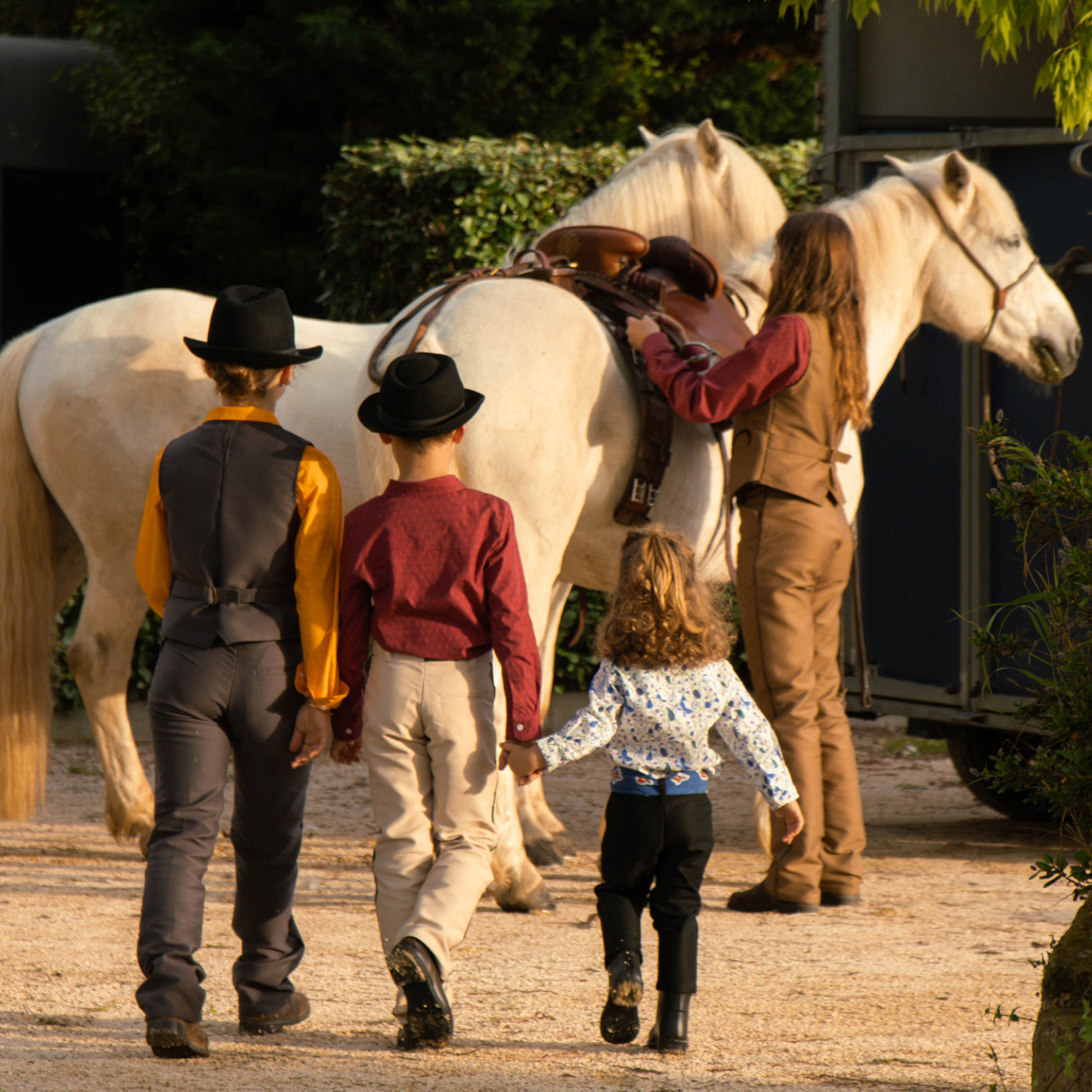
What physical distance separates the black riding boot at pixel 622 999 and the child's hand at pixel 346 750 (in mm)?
726

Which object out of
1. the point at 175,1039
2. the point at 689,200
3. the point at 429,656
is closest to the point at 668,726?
the point at 429,656

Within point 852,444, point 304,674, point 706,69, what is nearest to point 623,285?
point 852,444

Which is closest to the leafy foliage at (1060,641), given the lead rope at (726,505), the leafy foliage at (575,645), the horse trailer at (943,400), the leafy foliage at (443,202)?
the lead rope at (726,505)

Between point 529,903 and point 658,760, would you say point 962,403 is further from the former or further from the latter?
point 658,760

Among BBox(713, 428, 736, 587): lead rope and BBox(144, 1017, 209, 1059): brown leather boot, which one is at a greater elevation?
BBox(713, 428, 736, 587): lead rope

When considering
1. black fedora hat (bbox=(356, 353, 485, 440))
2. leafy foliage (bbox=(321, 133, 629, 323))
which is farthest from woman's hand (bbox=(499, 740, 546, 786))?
leafy foliage (bbox=(321, 133, 629, 323))

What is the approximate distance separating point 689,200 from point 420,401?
2.41 meters

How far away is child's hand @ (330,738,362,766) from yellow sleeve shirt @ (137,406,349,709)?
0.46 ft

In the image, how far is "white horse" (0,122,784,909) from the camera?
16.4ft

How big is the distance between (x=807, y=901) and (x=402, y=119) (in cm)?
800

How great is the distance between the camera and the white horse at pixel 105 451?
500cm

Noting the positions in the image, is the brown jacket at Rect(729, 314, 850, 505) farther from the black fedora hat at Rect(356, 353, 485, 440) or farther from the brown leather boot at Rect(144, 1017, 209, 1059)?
the brown leather boot at Rect(144, 1017, 209, 1059)

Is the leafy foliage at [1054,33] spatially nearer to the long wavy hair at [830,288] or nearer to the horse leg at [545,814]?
the long wavy hair at [830,288]

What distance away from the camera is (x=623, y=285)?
4.79 meters
